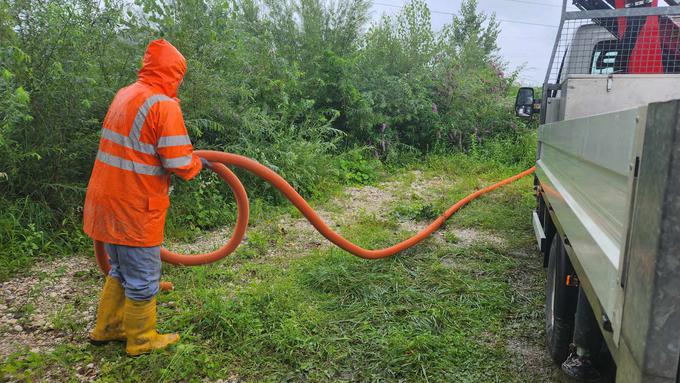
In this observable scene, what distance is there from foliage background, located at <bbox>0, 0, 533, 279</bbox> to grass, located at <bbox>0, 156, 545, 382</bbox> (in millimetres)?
1457

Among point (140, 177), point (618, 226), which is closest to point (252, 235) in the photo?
point (140, 177)

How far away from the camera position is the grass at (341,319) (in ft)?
8.87

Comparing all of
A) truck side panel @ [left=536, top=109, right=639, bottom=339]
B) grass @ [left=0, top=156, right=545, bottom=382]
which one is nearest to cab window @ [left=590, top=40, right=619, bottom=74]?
grass @ [left=0, top=156, right=545, bottom=382]

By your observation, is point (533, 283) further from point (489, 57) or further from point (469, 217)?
point (489, 57)

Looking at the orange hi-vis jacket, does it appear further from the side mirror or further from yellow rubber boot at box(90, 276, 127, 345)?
the side mirror

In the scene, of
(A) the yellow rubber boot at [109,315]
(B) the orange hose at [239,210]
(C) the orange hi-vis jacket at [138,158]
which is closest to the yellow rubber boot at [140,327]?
(A) the yellow rubber boot at [109,315]

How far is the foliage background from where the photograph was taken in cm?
420

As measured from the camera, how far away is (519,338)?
10.0 ft

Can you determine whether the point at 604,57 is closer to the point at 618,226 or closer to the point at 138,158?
the point at 618,226

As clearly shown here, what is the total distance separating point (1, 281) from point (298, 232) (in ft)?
9.04

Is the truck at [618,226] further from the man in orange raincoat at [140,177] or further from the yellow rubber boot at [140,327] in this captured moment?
the yellow rubber boot at [140,327]

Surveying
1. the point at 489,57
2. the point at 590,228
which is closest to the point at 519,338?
the point at 590,228

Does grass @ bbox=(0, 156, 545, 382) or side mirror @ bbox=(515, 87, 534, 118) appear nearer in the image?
grass @ bbox=(0, 156, 545, 382)

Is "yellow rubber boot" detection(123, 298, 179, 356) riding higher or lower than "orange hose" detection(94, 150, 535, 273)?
lower
